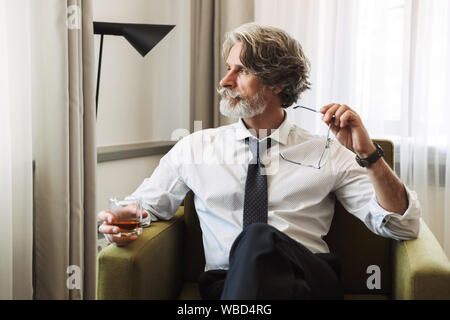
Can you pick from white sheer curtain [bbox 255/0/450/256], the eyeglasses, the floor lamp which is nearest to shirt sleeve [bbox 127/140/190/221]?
the eyeglasses

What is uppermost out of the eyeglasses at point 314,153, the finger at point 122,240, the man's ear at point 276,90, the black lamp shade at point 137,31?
the black lamp shade at point 137,31

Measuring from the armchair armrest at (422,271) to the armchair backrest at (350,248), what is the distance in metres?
0.21

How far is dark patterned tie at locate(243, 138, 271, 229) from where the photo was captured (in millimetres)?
1432

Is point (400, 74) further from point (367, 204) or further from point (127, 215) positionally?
point (127, 215)

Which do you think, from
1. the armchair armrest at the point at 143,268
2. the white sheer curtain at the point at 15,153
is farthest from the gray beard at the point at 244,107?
the white sheer curtain at the point at 15,153

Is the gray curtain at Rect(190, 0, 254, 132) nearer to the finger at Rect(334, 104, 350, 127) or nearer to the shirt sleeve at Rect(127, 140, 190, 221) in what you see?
the shirt sleeve at Rect(127, 140, 190, 221)

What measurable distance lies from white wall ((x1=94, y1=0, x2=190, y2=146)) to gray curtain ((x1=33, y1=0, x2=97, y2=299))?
1.57ft

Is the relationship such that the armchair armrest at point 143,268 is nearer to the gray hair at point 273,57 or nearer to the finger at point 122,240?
the finger at point 122,240

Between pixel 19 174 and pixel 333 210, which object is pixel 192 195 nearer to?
pixel 333 210

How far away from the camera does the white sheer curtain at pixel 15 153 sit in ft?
5.11

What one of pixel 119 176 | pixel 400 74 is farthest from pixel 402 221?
pixel 119 176

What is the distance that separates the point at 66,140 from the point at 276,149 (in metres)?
0.74

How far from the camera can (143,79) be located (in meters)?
2.51
